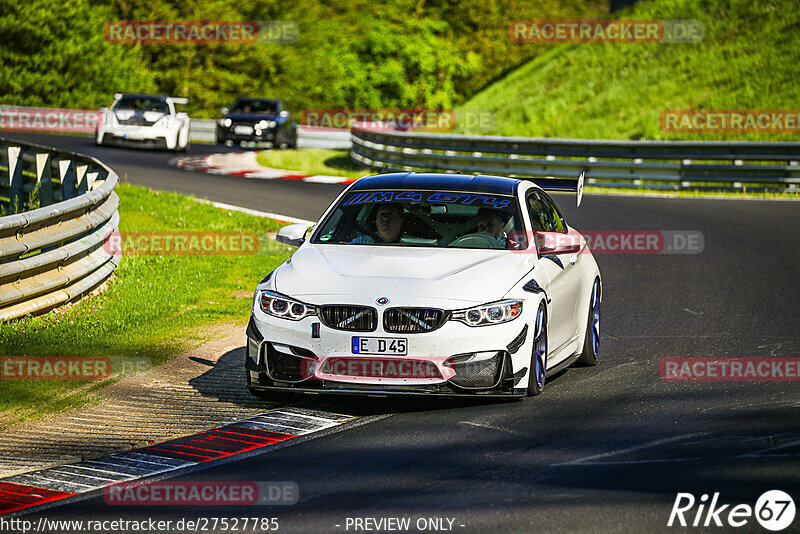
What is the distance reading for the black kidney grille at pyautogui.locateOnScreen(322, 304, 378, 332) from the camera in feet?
25.3

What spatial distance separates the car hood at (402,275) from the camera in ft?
25.7

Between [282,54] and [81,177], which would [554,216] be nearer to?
[81,177]

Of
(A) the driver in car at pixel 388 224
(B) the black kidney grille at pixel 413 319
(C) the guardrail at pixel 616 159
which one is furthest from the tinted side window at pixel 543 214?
(C) the guardrail at pixel 616 159

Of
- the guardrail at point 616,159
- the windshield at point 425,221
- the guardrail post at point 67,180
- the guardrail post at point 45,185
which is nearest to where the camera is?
the windshield at point 425,221

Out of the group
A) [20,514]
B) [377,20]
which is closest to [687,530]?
[20,514]

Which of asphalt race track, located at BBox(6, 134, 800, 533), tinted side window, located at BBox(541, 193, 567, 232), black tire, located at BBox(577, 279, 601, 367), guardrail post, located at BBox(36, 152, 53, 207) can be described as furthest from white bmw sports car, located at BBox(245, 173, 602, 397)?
guardrail post, located at BBox(36, 152, 53, 207)

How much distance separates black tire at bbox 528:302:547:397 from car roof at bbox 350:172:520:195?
135 cm

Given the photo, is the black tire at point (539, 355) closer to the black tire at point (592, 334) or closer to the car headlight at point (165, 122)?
the black tire at point (592, 334)

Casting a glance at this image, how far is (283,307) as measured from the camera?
7945 millimetres

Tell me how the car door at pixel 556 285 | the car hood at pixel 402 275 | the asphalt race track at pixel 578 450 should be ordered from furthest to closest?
1. the car door at pixel 556 285
2. the car hood at pixel 402 275
3. the asphalt race track at pixel 578 450

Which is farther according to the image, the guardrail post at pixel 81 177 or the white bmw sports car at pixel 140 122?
the white bmw sports car at pixel 140 122

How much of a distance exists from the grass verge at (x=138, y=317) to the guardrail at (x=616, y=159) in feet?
37.3

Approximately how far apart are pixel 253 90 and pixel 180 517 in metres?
77.5

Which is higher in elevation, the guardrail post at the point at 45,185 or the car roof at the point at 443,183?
the car roof at the point at 443,183
